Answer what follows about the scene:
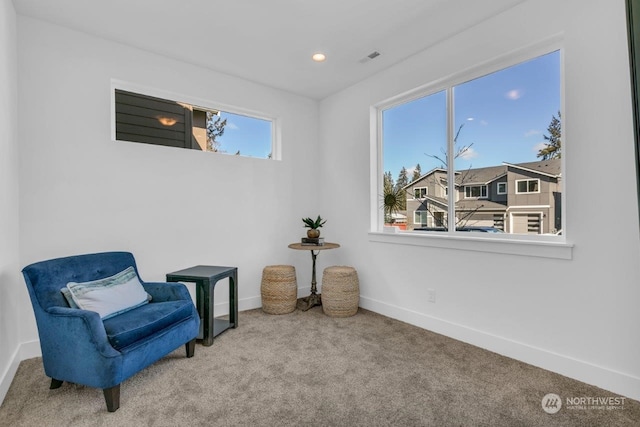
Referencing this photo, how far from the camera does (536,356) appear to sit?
2314 millimetres

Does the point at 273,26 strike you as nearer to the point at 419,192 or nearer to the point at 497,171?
the point at 419,192

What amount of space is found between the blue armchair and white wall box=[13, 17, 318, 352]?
0.59 metres

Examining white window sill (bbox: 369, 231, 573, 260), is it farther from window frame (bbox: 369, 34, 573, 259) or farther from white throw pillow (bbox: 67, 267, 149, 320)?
white throw pillow (bbox: 67, 267, 149, 320)

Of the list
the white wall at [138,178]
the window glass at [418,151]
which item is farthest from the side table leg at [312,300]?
the window glass at [418,151]

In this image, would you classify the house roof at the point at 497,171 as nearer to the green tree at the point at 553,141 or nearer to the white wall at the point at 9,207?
the green tree at the point at 553,141

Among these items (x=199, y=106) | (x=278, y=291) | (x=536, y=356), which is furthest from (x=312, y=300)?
(x=199, y=106)

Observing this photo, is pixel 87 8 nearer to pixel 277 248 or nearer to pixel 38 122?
pixel 38 122

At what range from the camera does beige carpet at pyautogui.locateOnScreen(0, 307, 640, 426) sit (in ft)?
5.70

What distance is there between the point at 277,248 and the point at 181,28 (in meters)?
2.42

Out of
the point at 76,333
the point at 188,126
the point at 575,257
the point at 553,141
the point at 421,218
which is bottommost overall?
the point at 76,333

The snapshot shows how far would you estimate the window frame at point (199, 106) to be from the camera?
292 cm

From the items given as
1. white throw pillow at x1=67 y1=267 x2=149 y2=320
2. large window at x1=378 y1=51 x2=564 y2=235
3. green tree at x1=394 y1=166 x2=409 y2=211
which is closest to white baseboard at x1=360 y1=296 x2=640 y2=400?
large window at x1=378 y1=51 x2=564 y2=235

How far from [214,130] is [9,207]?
1.88m

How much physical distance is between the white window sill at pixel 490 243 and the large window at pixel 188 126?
189cm
